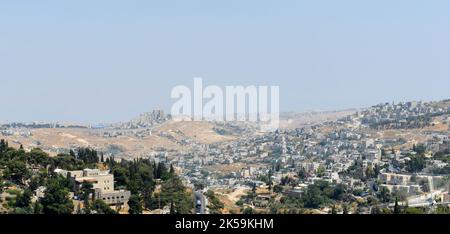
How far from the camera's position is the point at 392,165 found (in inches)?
910

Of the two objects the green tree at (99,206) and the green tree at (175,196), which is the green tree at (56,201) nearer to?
the green tree at (99,206)

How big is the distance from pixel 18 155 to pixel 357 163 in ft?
43.5

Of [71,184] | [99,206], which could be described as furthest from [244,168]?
[99,206]

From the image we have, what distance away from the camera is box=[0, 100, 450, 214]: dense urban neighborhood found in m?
11.7

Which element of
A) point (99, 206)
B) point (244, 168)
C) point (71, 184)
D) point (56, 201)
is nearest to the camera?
point (56, 201)

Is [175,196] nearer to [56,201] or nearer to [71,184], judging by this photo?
[71,184]

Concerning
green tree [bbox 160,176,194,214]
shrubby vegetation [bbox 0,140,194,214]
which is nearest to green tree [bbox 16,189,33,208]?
shrubby vegetation [bbox 0,140,194,214]

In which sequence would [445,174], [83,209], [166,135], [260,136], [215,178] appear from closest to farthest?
[83,209]
[445,174]
[215,178]
[260,136]
[166,135]

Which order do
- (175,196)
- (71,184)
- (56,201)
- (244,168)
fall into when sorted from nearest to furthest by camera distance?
1. (56,201)
2. (175,196)
3. (71,184)
4. (244,168)

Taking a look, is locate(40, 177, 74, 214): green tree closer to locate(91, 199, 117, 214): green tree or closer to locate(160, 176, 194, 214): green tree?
locate(91, 199, 117, 214): green tree

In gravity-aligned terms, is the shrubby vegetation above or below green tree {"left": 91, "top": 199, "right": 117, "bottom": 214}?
above

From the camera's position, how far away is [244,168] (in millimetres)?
27000
